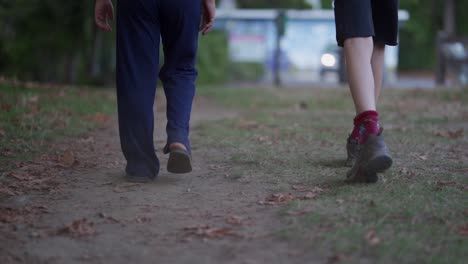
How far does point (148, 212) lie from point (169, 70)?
41.5 inches

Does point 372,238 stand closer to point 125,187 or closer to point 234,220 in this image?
point 234,220

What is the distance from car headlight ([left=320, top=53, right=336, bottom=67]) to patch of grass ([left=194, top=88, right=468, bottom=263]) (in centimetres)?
1716

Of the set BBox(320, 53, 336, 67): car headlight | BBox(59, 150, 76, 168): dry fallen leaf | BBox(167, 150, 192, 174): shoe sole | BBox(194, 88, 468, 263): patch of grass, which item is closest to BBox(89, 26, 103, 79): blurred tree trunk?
BBox(320, 53, 336, 67): car headlight

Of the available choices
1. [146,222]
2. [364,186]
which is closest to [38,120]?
[146,222]

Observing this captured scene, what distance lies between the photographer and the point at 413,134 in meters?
5.93

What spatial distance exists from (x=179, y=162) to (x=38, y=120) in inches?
117

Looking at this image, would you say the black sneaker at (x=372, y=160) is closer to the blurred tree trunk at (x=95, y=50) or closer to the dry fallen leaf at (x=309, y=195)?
the dry fallen leaf at (x=309, y=195)

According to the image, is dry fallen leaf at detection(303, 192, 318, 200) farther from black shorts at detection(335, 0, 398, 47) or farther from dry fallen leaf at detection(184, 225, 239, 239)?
black shorts at detection(335, 0, 398, 47)

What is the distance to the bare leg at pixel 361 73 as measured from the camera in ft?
11.8

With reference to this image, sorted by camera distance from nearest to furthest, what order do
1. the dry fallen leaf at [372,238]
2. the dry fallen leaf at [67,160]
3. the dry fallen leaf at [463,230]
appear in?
the dry fallen leaf at [372,238] < the dry fallen leaf at [463,230] < the dry fallen leaf at [67,160]

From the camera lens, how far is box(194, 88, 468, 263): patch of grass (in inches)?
99.2

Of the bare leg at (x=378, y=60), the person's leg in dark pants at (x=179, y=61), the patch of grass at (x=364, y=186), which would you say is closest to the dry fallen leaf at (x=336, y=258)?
the patch of grass at (x=364, y=186)

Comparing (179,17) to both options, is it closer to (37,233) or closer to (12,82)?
(37,233)

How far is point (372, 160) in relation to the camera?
3.32 m
